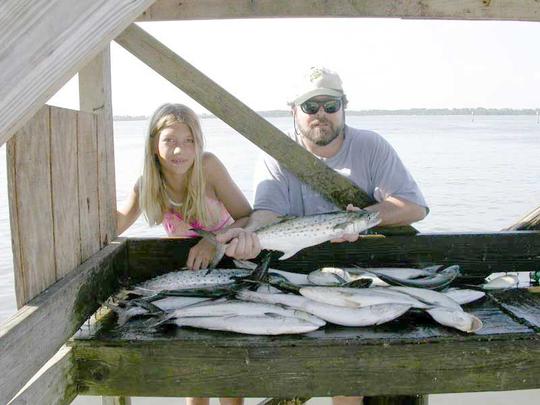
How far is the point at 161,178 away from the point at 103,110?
2.97 feet

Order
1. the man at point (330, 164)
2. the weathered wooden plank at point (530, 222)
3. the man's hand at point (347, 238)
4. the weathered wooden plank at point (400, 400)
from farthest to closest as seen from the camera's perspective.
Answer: the man at point (330, 164) → the weathered wooden plank at point (530, 222) → the weathered wooden plank at point (400, 400) → the man's hand at point (347, 238)

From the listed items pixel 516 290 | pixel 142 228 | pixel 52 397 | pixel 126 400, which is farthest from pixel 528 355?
pixel 142 228

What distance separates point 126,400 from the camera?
16.5 ft

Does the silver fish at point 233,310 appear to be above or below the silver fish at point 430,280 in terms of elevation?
below

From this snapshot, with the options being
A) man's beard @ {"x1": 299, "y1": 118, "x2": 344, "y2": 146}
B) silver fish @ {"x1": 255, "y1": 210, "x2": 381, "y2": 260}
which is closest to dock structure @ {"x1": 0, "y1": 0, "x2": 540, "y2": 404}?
silver fish @ {"x1": 255, "y1": 210, "x2": 381, "y2": 260}

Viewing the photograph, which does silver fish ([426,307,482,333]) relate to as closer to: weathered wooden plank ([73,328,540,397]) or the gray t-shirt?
weathered wooden plank ([73,328,540,397])

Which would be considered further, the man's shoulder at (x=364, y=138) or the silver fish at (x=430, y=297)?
the man's shoulder at (x=364, y=138)

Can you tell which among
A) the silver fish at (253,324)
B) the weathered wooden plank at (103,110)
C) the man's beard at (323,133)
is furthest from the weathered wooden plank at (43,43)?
the man's beard at (323,133)

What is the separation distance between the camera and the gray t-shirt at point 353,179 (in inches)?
176

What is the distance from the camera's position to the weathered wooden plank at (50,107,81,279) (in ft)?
9.14

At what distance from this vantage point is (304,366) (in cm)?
270

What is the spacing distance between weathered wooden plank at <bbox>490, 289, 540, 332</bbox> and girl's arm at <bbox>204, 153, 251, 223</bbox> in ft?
6.37

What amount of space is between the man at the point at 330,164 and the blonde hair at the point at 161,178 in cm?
46

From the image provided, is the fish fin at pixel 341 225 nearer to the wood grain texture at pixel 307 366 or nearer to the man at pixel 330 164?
the man at pixel 330 164
